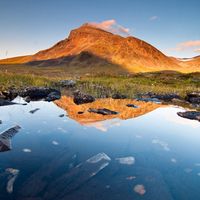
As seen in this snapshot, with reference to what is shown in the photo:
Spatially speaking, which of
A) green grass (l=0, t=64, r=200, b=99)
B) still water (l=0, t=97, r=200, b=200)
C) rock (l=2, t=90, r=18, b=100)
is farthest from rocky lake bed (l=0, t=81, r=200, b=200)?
green grass (l=0, t=64, r=200, b=99)

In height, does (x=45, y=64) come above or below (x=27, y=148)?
above

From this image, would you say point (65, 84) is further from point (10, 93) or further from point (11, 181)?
point (11, 181)

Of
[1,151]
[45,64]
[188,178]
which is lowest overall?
[188,178]

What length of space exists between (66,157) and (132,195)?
A: 0.83 metres

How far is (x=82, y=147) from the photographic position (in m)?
1.95

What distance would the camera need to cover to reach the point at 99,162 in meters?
1.64

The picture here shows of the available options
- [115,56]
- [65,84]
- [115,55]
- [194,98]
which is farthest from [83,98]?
[115,55]

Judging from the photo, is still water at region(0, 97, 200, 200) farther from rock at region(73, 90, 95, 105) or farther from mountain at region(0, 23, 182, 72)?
mountain at region(0, 23, 182, 72)

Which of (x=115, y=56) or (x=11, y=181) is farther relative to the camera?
(x=115, y=56)

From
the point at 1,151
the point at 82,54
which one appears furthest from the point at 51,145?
the point at 82,54

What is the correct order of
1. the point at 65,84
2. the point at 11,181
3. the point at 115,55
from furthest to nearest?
the point at 115,55
the point at 65,84
the point at 11,181

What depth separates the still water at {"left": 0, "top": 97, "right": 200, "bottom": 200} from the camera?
1.27 metres

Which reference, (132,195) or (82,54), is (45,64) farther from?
(132,195)

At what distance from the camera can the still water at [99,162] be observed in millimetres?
1266
